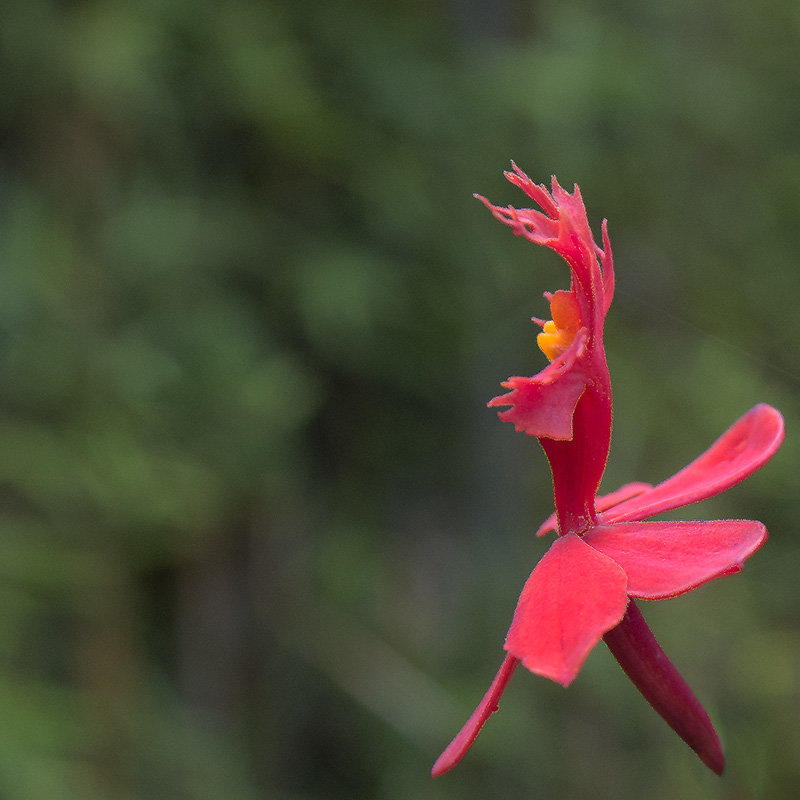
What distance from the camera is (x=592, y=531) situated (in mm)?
612

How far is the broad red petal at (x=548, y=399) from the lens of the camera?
Answer: 57cm

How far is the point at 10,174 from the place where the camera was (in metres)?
2.94

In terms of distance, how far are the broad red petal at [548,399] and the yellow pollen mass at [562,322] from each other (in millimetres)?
42

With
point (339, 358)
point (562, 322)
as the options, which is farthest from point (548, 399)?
point (339, 358)

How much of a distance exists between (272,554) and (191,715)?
572 millimetres

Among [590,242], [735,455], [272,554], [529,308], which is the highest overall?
[590,242]

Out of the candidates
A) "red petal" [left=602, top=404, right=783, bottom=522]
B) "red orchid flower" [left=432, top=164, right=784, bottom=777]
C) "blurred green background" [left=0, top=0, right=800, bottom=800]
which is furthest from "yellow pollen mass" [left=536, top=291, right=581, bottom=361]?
"blurred green background" [left=0, top=0, right=800, bottom=800]

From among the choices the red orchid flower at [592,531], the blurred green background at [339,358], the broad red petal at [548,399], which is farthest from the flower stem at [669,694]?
the blurred green background at [339,358]

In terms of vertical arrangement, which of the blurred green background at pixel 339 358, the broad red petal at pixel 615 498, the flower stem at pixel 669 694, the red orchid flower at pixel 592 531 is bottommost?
the blurred green background at pixel 339 358

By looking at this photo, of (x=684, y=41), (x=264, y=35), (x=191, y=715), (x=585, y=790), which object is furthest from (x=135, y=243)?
(x=684, y=41)

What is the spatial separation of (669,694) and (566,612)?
0.09m

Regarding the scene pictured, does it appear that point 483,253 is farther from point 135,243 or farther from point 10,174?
point 10,174

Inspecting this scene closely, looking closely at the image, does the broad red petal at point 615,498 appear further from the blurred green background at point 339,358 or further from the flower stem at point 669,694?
the blurred green background at point 339,358

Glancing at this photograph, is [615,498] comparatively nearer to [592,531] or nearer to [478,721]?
[592,531]
